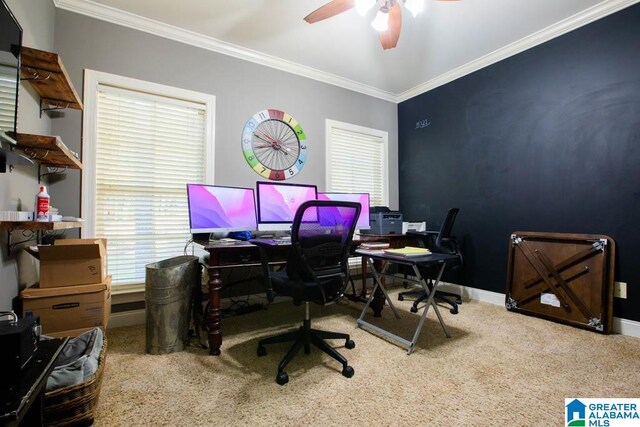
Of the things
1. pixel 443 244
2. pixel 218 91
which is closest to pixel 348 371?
pixel 443 244

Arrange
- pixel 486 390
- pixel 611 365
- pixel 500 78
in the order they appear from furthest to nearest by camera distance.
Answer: pixel 500 78 < pixel 611 365 < pixel 486 390

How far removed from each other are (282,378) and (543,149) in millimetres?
3148

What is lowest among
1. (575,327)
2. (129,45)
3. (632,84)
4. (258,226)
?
(575,327)

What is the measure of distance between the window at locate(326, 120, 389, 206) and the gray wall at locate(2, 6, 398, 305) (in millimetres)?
112

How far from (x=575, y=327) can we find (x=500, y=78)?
8.58ft

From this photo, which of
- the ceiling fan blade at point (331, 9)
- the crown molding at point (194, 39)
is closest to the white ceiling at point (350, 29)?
the crown molding at point (194, 39)

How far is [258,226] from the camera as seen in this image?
2568mm

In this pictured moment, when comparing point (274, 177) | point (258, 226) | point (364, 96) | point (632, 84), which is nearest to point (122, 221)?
point (258, 226)

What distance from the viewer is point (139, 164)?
260 centimetres

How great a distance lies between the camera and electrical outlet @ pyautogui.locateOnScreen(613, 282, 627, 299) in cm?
233

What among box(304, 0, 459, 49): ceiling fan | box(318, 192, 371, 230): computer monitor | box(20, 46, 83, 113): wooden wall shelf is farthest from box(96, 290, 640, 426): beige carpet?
box(304, 0, 459, 49): ceiling fan

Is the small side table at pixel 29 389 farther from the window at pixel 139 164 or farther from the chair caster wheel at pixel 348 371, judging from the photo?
the window at pixel 139 164

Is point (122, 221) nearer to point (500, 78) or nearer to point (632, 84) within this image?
point (500, 78)

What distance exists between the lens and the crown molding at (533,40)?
2420 millimetres
